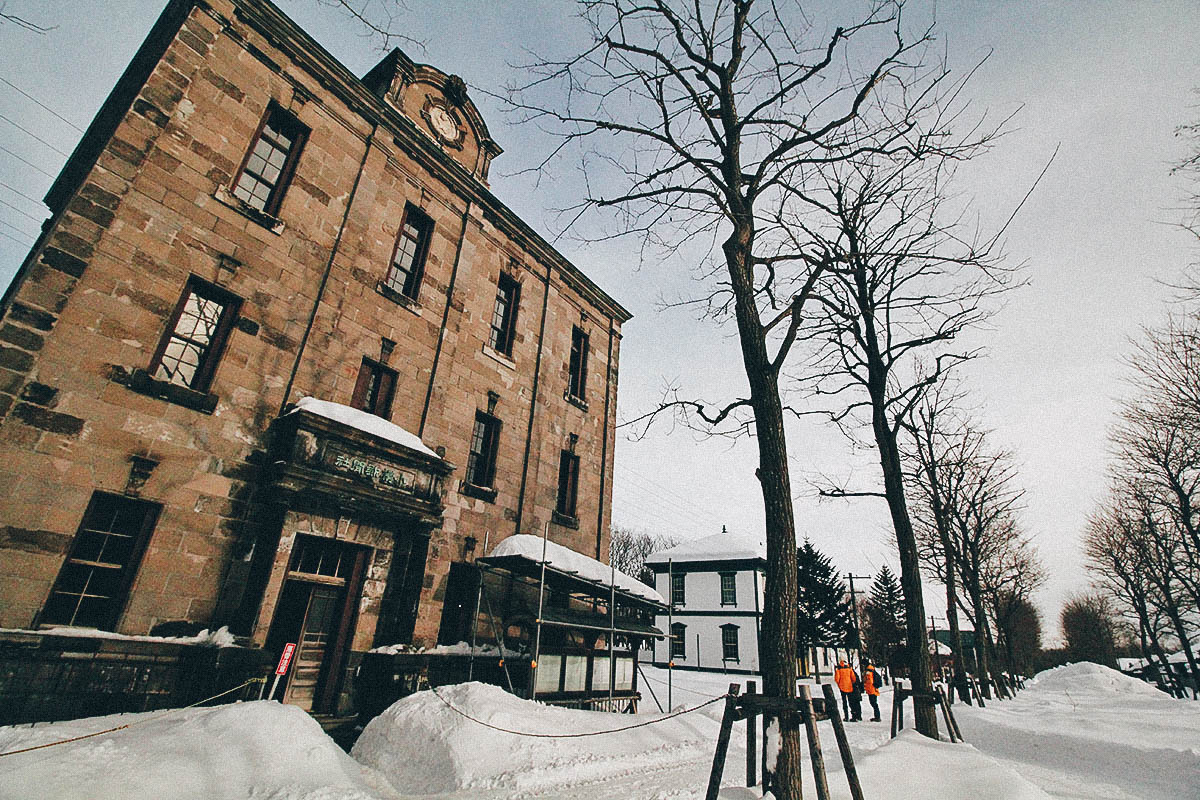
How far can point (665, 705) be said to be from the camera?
1823cm

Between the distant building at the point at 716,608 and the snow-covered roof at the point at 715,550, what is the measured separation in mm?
76

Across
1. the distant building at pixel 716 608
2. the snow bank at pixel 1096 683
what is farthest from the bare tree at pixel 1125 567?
the distant building at pixel 716 608

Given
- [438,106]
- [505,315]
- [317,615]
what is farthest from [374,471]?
[438,106]

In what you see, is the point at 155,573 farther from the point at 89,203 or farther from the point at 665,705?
the point at 665,705

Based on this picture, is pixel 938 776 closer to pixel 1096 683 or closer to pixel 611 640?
pixel 611 640

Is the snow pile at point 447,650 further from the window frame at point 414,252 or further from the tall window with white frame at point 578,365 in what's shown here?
the tall window with white frame at point 578,365

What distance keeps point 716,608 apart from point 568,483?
92.9 ft

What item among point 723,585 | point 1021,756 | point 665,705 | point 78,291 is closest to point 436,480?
point 78,291

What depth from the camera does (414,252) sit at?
13.9 meters

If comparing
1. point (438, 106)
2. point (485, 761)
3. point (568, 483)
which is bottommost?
point (485, 761)

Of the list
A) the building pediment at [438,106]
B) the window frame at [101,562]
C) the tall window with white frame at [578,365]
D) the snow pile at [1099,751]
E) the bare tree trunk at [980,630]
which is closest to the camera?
the window frame at [101,562]

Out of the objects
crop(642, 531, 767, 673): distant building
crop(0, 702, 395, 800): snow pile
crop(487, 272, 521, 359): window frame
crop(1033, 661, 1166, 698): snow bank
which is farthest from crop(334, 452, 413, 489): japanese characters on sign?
crop(1033, 661, 1166, 698): snow bank

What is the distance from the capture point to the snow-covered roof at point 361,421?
32.1 feet

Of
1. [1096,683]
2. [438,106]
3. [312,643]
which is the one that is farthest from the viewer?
[1096,683]
